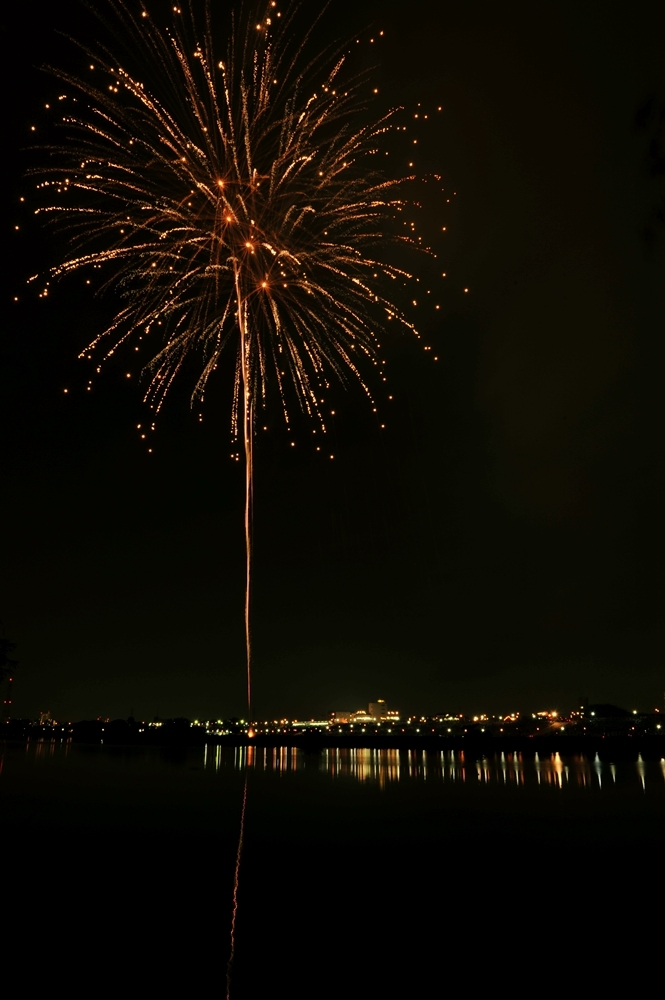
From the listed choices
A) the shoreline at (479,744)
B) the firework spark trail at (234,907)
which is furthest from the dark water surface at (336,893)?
the shoreline at (479,744)

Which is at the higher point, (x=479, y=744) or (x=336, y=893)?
(x=479, y=744)

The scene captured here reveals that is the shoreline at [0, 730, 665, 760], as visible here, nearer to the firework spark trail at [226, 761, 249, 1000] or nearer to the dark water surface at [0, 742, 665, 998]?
the dark water surface at [0, 742, 665, 998]

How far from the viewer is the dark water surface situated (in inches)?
260

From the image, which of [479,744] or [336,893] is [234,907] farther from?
[479,744]

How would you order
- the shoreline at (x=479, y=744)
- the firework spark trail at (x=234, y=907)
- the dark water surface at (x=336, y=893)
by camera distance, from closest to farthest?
the firework spark trail at (x=234, y=907), the dark water surface at (x=336, y=893), the shoreline at (x=479, y=744)

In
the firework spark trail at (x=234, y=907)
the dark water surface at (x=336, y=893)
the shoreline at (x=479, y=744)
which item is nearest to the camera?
the firework spark trail at (x=234, y=907)

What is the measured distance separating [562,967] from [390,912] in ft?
8.62

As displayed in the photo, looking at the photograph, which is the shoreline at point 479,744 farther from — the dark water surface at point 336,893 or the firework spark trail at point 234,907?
the firework spark trail at point 234,907

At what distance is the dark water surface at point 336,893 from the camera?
661 cm

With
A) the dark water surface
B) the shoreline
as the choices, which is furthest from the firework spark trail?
the shoreline

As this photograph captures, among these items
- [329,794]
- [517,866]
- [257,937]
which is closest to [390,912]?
[257,937]

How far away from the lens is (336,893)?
32.6 ft

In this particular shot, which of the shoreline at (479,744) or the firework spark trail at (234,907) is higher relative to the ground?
the shoreline at (479,744)

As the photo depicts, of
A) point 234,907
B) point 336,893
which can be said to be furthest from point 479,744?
point 234,907
